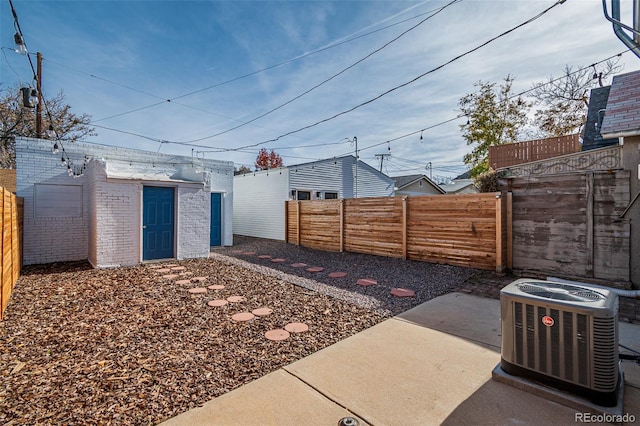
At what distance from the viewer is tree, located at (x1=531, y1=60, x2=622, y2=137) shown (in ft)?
43.8

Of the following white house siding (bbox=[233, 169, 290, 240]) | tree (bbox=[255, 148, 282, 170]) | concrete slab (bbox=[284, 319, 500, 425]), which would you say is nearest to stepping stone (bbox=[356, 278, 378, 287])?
concrete slab (bbox=[284, 319, 500, 425])

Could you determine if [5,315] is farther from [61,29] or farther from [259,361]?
[61,29]

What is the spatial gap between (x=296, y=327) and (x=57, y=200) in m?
8.35

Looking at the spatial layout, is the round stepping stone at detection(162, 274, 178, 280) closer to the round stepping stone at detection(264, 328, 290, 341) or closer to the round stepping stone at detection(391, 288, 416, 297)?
the round stepping stone at detection(264, 328, 290, 341)

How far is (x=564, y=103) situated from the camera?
45.8 ft

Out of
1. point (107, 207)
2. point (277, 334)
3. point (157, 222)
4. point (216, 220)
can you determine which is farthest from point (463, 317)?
point (216, 220)

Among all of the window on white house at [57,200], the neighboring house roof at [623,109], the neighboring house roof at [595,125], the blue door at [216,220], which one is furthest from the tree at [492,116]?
the window on white house at [57,200]

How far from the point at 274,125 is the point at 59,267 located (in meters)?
8.83

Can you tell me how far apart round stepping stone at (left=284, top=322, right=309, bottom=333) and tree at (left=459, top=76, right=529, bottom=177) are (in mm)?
14647

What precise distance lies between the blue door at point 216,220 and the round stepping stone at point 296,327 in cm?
849

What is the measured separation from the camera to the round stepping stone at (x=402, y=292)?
502 cm

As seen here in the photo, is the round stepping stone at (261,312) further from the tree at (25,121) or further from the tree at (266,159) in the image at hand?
the tree at (266,159)

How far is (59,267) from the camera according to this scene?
7.30m

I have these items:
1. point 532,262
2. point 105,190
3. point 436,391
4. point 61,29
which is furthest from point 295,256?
point 61,29
